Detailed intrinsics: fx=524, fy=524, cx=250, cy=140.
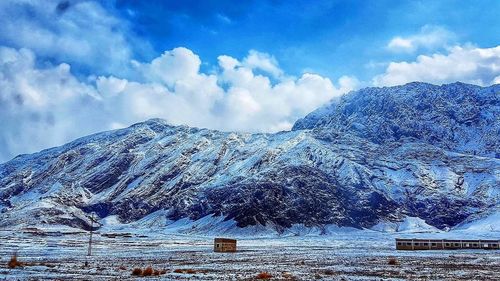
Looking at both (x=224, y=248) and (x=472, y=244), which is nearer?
(x=224, y=248)

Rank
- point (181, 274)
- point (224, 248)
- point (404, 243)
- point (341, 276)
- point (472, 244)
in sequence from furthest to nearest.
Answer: point (472, 244) < point (404, 243) < point (224, 248) < point (181, 274) < point (341, 276)

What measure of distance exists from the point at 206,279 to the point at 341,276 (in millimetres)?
12973

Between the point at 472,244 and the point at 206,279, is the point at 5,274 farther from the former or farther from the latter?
the point at 472,244

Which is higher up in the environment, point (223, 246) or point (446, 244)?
point (446, 244)

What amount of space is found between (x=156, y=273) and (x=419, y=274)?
26.6 metres

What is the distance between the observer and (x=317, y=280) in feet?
151

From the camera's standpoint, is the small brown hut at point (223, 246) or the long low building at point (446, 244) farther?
the long low building at point (446, 244)

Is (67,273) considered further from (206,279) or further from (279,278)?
(279,278)

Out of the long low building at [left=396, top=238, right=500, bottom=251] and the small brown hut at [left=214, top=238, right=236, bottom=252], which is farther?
the long low building at [left=396, top=238, right=500, bottom=251]

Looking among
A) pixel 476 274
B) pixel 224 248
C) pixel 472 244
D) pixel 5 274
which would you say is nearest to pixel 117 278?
pixel 5 274

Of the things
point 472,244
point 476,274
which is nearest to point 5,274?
point 476,274

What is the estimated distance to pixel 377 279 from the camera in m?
47.5

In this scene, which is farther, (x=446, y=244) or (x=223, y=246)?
(x=446, y=244)

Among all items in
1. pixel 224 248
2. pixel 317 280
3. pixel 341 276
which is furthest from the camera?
pixel 224 248
